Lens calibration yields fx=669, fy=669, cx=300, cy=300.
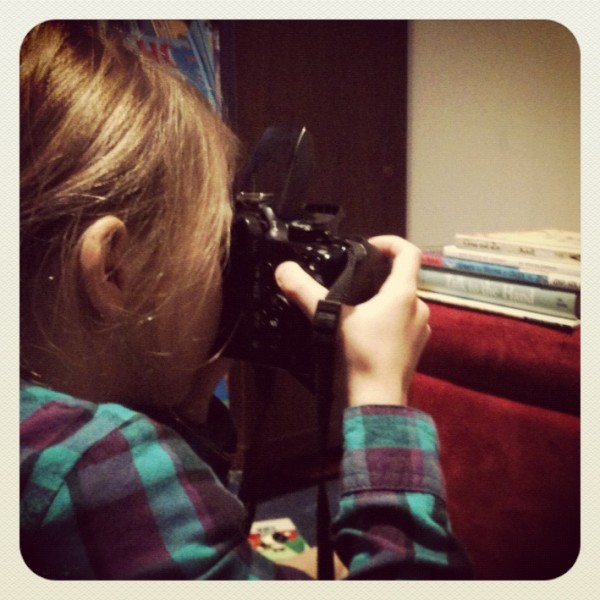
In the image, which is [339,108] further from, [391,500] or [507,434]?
[391,500]

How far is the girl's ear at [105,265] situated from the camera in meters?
0.49

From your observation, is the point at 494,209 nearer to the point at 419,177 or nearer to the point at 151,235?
the point at 419,177

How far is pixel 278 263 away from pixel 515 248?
370 millimetres

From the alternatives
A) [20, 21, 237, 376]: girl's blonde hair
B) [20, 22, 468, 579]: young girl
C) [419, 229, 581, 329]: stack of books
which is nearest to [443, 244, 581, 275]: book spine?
[419, 229, 581, 329]: stack of books

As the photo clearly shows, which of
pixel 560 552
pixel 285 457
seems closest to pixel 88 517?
pixel 560 552

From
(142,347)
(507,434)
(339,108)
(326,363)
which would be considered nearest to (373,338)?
(326,363)

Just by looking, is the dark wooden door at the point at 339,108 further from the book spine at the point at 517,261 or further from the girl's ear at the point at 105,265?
the girl's ear at the point at 105,265

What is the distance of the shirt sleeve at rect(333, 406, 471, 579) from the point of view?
478 millimetres

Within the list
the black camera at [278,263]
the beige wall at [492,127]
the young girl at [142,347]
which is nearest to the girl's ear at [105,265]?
the young girl at [142,347]

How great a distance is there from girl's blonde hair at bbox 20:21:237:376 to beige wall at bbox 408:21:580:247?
28 cm

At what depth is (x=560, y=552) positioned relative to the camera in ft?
2.18

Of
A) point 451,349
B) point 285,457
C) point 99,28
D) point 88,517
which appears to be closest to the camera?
point 88,517

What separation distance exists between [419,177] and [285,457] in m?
0.70

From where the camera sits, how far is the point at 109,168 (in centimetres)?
49
